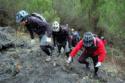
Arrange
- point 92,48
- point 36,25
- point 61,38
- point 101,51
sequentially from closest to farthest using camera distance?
1. point 101,51
2. point 92,48
3. point 36,25
4. point 61,38

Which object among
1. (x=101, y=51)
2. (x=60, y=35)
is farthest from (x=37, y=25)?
(x=101, y=51)

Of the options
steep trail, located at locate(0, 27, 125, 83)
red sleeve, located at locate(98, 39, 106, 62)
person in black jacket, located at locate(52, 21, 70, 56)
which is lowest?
steep trail, located at locate(0, 27, 125, 83)

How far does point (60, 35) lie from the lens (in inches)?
471

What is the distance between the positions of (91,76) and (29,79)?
211cm

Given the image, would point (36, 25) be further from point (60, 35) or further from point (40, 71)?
point (40, 71)

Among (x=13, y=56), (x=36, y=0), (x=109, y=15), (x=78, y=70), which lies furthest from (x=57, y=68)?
(x=36, y=0)

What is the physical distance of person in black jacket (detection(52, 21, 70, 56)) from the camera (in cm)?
1152

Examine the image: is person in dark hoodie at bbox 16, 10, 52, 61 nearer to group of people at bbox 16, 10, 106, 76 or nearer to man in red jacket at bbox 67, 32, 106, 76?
group of people at bbox 16, 10, 106, 76

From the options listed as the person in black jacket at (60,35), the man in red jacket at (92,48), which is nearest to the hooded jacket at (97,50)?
the man in red jacket at (92,48)

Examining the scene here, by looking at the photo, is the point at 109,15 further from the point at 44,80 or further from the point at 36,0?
the point at 44,80

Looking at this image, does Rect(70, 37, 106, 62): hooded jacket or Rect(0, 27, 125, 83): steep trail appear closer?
Rect(70, 37, 106, 62): hooded jacket

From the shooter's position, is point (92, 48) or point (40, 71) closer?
point (92, 48)

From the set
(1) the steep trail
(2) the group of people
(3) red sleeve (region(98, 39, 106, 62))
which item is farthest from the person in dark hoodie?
(3) red sleeve (region(98, 39, 106, 62))

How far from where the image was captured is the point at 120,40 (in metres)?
20.4
